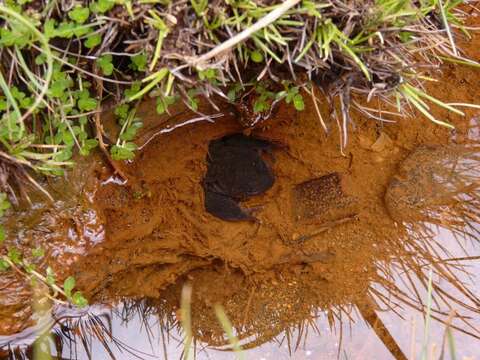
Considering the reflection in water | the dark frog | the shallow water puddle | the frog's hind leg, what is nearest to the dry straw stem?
the shallow water puddle

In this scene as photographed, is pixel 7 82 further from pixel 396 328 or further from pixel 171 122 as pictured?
pixel 396 328

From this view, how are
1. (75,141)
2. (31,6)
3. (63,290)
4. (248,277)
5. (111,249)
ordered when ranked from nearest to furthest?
(31,6) → (75,141) → (63,290) → (111,249) → (248,277)

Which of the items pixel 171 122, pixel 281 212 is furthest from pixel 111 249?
pixel 281 212

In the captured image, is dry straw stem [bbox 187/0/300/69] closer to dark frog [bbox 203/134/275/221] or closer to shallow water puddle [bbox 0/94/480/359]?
shallow water puddle [bbox 0/94/480/359]

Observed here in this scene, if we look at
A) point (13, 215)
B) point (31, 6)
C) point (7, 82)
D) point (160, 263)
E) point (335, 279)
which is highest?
point (31, 6)

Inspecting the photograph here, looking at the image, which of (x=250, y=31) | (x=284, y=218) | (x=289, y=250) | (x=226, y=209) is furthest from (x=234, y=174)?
(x=250, y=31)

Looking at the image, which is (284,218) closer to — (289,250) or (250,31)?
(289,250)
